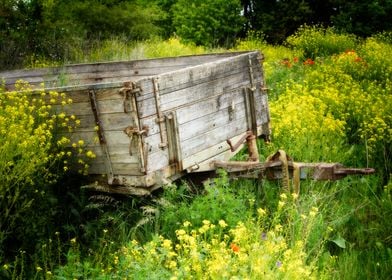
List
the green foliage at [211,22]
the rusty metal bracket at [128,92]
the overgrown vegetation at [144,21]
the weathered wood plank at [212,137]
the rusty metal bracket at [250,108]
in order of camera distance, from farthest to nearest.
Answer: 1. the green foliage at [211,22]
2. the overgrown vegetation at [144,21]
3. the rusty metal bracket at [250,108]
4. the weathered wood plank at [212,137]
5. the rusty metal bracket at [128,92]

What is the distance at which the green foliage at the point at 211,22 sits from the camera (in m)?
17.9

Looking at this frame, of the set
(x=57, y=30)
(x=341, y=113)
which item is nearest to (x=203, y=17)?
(x=57, y=30)

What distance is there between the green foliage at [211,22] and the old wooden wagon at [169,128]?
1286 cm

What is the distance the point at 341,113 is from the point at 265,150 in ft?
4.81

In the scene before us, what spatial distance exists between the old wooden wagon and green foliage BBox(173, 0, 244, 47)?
12.9 m

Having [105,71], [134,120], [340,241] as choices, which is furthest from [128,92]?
[105,71]

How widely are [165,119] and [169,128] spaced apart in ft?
0.29

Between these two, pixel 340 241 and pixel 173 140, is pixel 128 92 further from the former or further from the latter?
pixel 340 241

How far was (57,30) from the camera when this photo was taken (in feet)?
38.8

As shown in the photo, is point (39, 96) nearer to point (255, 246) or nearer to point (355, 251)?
point (255, 246)

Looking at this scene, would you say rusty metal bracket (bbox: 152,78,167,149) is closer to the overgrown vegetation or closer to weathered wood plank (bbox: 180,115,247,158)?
weathered wood plank (bbox: 180,115,247,158)

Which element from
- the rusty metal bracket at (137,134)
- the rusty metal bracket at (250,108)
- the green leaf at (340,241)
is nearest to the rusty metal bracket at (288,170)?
the green leaf at (340,241)

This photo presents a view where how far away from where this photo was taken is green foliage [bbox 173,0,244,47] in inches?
704

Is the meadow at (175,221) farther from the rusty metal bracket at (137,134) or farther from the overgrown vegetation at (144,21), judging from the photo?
the overgrown vegetation at (144,21)
